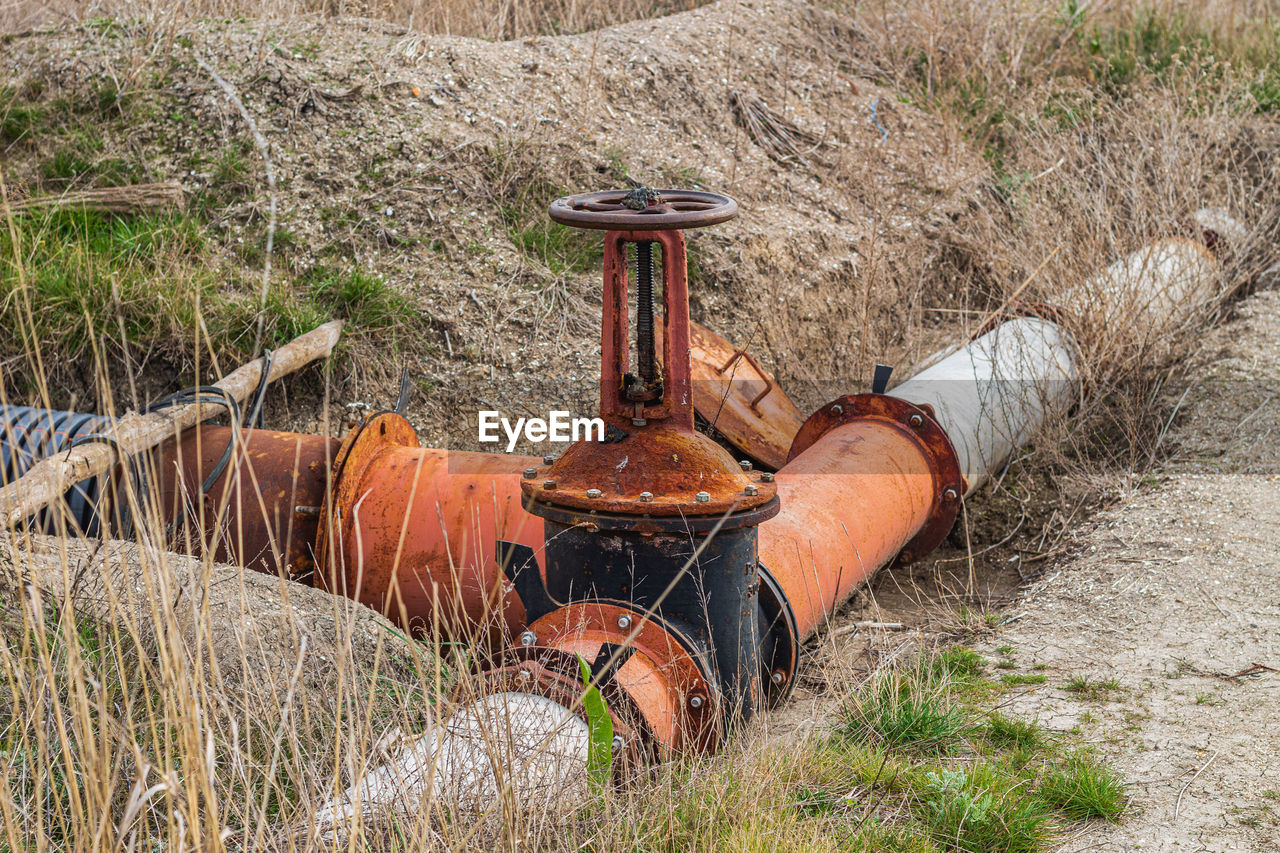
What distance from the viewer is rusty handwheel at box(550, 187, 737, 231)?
2.32m

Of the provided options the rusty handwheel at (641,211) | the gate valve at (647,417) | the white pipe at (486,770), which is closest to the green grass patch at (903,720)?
the gate valve at (647,417)

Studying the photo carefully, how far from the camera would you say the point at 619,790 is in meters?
2.20

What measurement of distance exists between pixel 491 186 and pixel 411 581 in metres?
2.79

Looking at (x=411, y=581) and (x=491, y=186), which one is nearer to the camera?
(x=411, y=581)

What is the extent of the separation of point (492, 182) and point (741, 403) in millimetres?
1995

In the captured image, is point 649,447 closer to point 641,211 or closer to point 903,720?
point 641,211

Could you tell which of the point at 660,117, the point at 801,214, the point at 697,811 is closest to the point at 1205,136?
the point at 801,214

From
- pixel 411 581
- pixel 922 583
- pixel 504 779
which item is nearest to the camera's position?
pixel 504 779

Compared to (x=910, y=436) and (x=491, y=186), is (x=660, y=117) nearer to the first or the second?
(x=491, y=186)

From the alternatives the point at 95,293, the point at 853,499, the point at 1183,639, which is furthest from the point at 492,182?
the point at 1183,639

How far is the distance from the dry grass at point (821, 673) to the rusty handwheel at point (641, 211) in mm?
999

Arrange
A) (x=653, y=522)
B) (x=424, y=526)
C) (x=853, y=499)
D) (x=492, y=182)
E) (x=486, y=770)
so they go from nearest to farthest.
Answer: (x=486, y=770), (x=653, y=522), (x=424, y=526), (x=853, y=499), (x=492, y=182)

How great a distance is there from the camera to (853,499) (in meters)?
3.29

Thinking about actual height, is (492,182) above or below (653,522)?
above
